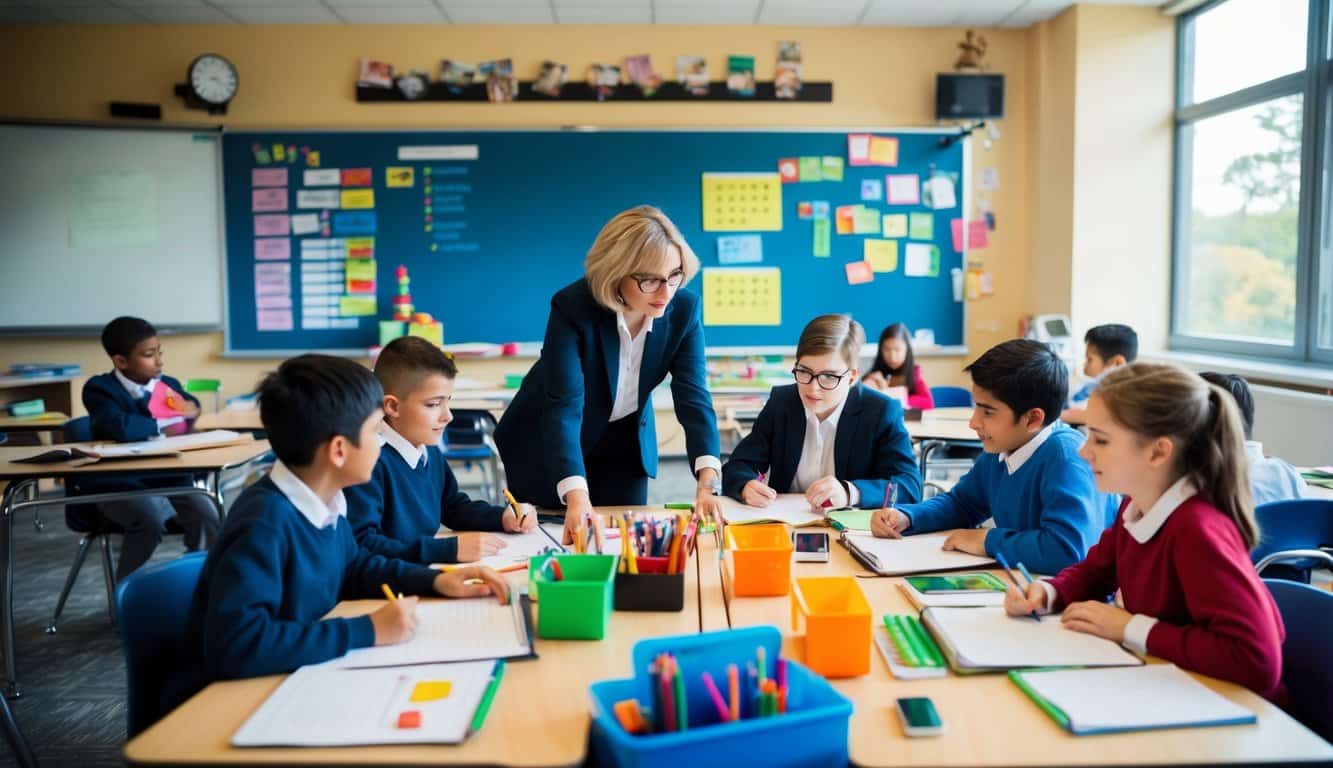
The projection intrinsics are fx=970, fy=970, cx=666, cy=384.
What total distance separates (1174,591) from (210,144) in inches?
219

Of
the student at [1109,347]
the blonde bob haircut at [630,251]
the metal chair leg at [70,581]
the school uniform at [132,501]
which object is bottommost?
the metal chair leg at [70,581]

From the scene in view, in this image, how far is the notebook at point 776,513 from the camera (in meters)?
1.98

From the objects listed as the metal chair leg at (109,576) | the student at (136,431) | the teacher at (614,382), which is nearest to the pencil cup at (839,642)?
the teacher at (614,382)

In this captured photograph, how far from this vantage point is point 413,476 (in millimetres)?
1929

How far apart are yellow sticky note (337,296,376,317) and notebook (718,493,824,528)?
3931 millimetres

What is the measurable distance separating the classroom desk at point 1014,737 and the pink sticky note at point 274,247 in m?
5.11

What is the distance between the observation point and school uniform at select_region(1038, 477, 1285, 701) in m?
1.19

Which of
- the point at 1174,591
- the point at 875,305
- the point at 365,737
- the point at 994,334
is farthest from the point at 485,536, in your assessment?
the point at 994,334

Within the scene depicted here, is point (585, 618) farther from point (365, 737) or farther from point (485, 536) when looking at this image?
point (485, 536)

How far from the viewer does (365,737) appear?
102cm

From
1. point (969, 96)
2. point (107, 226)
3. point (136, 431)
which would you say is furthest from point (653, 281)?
point (107, 226)

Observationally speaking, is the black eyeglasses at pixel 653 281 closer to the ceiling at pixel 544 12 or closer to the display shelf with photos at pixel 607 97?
the ceiling at pixel 544 12

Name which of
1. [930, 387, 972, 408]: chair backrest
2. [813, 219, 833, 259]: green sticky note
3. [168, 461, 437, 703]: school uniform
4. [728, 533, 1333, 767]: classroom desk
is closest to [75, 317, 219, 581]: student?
[168, 461, 437, 703]: school uniform

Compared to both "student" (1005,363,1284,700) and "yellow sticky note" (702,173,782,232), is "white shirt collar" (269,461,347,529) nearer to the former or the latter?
"student" (1005,363,1284,700)
